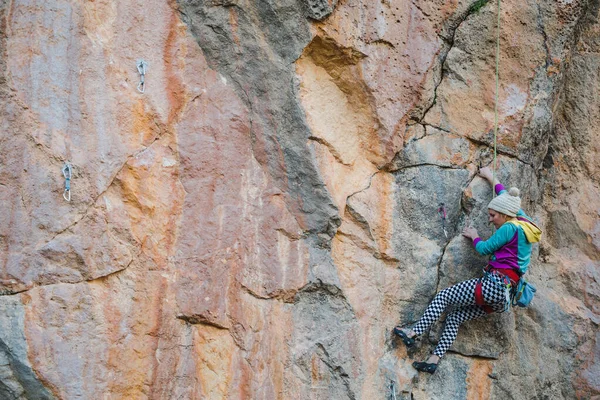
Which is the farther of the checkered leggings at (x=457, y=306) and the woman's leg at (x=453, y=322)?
the woman's leg at (x=453, y=322)

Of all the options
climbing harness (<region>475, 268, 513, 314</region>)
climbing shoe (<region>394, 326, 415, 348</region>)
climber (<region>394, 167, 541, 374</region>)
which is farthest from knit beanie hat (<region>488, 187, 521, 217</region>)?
climbing shoe (<region>394, 326, 415, 348</region>)

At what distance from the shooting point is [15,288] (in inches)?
180

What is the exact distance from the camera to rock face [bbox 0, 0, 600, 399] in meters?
4.69

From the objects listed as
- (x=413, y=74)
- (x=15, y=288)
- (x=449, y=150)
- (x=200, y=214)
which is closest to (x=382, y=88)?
(x=413, y=74)

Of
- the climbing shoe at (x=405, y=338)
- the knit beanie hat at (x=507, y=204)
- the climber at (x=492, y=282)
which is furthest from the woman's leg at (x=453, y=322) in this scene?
the knit beanie hat at (x=507, y=204)

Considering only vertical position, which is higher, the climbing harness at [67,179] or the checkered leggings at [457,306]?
the climbing harness at [67,179]

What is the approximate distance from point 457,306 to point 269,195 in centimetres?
171

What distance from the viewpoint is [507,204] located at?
539 centimetres

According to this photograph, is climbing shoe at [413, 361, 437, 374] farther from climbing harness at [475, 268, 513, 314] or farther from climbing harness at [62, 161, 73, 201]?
climbing harness at [62, 161, 73, 201]

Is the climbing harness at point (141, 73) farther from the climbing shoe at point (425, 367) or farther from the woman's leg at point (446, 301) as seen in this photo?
the climbing shoe at point (425, 367)

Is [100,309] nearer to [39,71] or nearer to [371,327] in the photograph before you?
[39,71]

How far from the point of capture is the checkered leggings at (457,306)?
209 inches

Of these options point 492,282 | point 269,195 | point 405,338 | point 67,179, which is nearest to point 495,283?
point 492,282

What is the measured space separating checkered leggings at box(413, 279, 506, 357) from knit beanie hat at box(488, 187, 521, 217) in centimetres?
56
